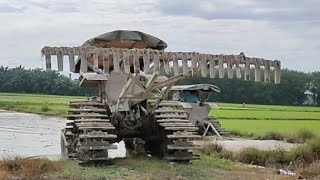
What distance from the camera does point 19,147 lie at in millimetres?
21203

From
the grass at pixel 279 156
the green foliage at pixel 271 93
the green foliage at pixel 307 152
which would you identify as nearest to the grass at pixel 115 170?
the grass at pixel 279 156

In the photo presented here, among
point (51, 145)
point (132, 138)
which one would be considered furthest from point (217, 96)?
point (132, 138)

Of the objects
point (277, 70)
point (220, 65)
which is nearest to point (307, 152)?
point (277, 70)

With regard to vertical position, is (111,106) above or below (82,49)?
below

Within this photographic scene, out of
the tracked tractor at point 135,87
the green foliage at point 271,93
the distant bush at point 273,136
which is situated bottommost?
the green foliage at point 271,93

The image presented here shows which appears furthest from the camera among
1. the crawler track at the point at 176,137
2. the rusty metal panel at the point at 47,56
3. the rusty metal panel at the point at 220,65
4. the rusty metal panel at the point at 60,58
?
the crawler track at the point at 176,137

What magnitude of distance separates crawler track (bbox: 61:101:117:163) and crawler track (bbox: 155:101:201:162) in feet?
4.06

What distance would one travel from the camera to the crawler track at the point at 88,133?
1352cm

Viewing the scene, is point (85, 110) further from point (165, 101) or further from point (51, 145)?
point (51, 145)

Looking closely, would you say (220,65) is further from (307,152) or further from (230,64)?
(307,152)

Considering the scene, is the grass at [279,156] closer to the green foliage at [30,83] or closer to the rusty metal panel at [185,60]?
the rusty metal panel at [185,60]

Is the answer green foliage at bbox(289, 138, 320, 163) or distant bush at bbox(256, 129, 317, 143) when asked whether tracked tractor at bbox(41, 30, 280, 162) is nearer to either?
green foliage at bbox(289, 138, 320, 163)

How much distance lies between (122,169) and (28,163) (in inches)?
81.9

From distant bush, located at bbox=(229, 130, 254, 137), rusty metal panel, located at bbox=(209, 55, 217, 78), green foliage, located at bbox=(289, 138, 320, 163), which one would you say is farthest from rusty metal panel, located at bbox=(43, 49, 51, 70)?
distant bush, located at bbox=(229, 130, 254, 137)
